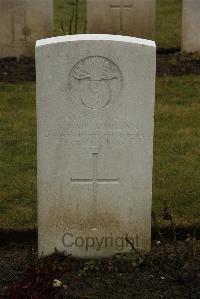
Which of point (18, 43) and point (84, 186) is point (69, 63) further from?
point (18, 43)

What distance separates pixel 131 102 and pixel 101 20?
575cm

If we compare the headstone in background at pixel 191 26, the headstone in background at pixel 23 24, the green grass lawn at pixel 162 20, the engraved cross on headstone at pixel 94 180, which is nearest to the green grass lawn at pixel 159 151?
the engraved cross on headstone at pixel 94 180

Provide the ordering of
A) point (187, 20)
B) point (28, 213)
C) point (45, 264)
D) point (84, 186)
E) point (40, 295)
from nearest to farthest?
point (40, 295)
point (45, 264)
point (84, 186)
point (28, 213)
point (187, 20)

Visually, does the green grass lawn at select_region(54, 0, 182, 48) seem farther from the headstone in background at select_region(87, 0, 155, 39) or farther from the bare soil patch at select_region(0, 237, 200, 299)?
the bare soil patch at select_region(0, 237, 200, 299)

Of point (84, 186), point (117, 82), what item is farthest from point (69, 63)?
point (84, 186)

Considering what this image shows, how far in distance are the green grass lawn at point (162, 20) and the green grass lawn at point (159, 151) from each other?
2.29m

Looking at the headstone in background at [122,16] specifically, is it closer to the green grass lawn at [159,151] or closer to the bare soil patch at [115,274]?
the green grass lawn at [159,151]

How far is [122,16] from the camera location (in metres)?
9.89

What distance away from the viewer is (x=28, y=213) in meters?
5.26

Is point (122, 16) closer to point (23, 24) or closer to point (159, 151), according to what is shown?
point (23, 24)

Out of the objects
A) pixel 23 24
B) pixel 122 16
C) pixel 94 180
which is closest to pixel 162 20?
pixel 122 16

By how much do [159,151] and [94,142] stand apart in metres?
2.23

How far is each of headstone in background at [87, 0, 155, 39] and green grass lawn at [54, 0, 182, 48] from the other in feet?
1.92

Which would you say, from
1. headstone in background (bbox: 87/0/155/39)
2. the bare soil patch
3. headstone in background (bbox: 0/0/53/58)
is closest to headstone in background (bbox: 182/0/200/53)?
headstone in background (bbox: 87/0/155/39)
